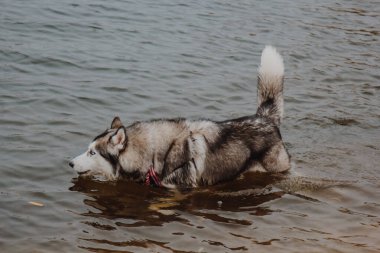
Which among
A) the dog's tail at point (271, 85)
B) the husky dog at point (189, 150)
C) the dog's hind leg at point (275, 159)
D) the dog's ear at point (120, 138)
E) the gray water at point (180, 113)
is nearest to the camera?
the gray water at point (180, 113)

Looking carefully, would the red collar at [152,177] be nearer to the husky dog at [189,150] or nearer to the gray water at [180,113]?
the husky dog at [189,150]

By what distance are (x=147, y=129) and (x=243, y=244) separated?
7.56 feet

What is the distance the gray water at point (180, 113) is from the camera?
6.30 m

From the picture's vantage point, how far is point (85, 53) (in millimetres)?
12914

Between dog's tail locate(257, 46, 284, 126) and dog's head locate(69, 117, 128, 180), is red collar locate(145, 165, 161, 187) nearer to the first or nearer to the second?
dog's head locate(69, 117, 128, 180)

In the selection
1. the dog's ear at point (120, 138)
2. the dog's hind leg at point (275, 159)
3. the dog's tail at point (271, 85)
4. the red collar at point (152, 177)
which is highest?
the dog's tail at point (271, 85)

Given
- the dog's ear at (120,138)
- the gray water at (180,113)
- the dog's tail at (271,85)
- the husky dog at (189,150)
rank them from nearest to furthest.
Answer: the gray water at (180,113)
the dog's ear at (120,138)
the husky dog at (189,150)
the dog's tail at (271,85)

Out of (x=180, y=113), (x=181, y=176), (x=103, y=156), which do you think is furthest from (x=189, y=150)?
(x=180, y=113)

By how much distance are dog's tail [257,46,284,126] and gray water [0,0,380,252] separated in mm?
915

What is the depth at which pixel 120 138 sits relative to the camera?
7.38 metres

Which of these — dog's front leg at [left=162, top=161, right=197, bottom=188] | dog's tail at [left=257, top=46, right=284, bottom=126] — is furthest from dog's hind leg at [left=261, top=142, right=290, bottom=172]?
dog's front leg at [left=162, top=161, right=197, bottom=188]

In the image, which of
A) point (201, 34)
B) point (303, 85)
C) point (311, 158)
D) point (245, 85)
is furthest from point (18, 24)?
point (311, 158)

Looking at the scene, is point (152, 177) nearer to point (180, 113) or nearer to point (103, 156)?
point (103, 156)

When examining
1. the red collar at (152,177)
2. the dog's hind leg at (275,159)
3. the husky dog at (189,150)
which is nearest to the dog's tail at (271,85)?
the husky dog at (189,150)
